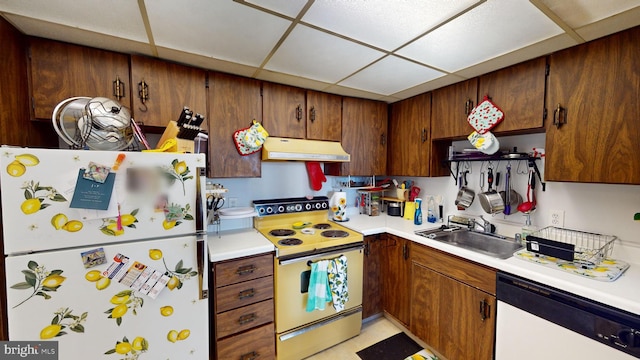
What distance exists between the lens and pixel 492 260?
1.48 meters

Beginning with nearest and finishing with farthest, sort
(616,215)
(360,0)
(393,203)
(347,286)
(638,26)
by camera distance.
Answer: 1. (360,0)
2. (638,26)
3. (616,215)
4. (347,286)
5. (393,203)

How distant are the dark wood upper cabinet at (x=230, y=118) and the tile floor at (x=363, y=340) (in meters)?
1.60

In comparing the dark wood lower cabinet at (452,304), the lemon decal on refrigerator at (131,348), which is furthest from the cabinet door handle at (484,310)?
the lemon decal on refrigerator at (131,348)

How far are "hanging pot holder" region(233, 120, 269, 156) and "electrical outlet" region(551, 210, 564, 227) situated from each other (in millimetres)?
2260

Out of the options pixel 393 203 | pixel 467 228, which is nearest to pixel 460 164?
pixel 467 228

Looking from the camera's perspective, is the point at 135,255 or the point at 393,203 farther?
the point at 393,203

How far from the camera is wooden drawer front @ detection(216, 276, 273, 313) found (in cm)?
158

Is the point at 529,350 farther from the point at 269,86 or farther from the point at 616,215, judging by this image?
the point at 269,86

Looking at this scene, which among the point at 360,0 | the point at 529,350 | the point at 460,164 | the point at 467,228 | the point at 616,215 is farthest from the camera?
the point at 460,164

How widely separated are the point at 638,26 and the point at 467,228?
1554 mm

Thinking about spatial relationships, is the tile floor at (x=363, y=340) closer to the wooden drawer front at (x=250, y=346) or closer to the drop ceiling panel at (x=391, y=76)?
the wooden drawer front at (x=250, y=346)

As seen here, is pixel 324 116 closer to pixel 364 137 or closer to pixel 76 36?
pixel 364 137

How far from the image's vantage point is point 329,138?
7.80 ft

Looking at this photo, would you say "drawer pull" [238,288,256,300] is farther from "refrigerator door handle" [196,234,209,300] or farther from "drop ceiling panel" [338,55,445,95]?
"drop ceiling panel" [338,55,445,95]
